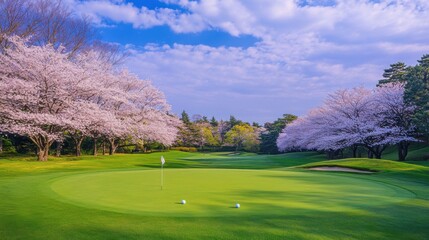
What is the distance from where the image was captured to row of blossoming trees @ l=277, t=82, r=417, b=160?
34.1 metres

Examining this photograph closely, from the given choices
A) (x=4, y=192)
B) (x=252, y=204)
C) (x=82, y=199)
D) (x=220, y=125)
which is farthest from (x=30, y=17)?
(x=220, y=125)

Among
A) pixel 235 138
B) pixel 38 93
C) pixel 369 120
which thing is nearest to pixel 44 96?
pixel 38 93

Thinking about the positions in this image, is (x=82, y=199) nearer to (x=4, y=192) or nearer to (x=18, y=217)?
(x=18, y=217)

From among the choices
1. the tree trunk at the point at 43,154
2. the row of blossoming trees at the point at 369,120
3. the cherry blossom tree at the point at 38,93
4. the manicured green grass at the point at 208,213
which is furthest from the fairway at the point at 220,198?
the row of blossoming trees at the point at 369,120

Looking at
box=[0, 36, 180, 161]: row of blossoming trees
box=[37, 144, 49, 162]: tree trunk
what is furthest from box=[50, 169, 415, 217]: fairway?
box=[37, 144, 49, 162]: tree trunk

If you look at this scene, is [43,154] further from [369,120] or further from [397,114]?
[397,114]

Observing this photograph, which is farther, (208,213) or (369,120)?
(369,120)

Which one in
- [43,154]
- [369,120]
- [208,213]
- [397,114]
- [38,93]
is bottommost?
[208,213]

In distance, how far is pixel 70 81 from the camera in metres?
25.7

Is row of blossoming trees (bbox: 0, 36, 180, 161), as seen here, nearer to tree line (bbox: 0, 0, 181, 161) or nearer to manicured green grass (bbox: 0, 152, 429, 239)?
tree line (bbox: 0, 0, 181, 161)

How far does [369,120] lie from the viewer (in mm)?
37562

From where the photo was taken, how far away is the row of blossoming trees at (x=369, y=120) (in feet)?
112

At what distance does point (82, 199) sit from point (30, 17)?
3363cm

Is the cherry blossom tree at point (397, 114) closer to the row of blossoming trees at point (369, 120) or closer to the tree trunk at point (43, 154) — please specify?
the row of blossoming trees at point (369, 120)
